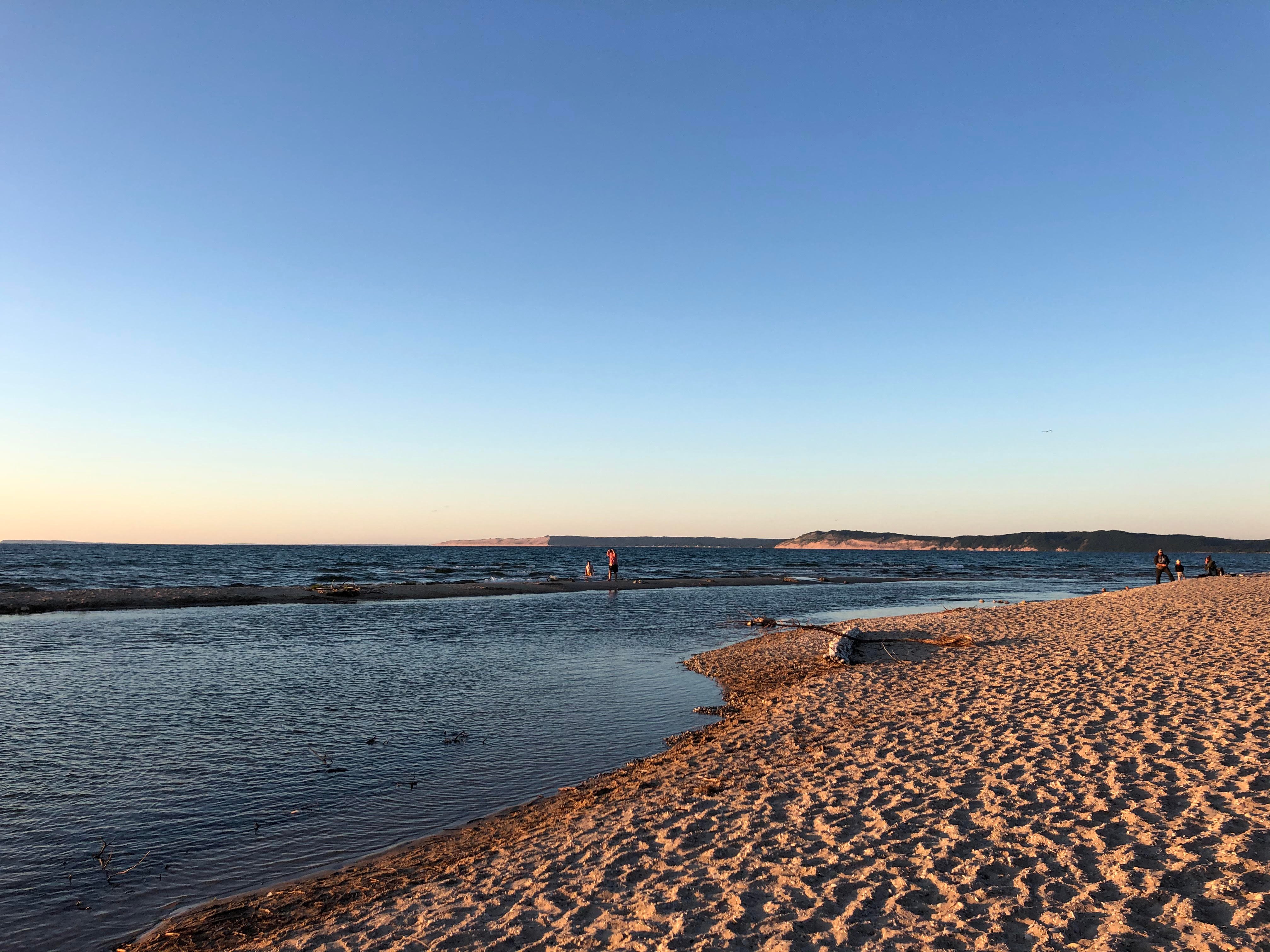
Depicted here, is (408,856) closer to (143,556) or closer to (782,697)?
(782,697)

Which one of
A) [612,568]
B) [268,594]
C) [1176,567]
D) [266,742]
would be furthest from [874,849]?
[1176,567]

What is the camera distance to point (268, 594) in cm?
3806

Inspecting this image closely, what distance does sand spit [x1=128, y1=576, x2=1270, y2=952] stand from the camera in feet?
17.6

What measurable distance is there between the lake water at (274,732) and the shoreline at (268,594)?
8.71 feet

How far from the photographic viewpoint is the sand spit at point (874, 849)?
536 cm

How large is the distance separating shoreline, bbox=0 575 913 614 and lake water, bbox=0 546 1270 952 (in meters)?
2.65

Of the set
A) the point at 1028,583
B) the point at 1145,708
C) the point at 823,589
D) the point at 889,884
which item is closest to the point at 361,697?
the point at 889,884

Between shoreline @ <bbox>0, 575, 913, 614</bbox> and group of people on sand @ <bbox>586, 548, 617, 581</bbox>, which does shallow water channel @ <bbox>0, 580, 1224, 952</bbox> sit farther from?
group of people on sand @ <bbox>586, 548, 617, 581</bbox>

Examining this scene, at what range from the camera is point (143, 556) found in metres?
98.2

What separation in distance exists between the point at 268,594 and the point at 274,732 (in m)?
29.4

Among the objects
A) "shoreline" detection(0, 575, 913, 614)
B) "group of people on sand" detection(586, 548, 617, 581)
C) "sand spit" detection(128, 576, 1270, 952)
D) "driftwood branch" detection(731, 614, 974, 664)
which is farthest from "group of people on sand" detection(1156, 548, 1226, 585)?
"sand spit" detection(128, 576, 1270, 952)

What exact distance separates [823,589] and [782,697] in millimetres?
36666

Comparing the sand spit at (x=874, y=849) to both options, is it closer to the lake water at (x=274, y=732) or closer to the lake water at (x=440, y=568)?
the lake water at (x=274, y=732)

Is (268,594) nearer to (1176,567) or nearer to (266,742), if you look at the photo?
(266,742)
